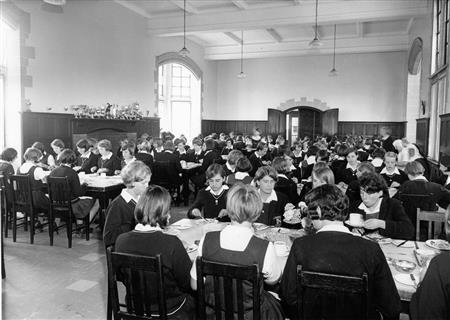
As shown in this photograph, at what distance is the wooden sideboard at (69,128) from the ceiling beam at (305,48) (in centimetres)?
668

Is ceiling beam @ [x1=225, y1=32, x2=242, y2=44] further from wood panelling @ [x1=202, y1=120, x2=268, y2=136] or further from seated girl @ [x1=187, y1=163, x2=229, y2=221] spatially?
seated girl @ [x1=187, y1=163, x2=229, y2=221]

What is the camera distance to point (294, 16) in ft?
37.0

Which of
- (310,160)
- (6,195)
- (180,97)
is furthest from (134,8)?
(6,195)

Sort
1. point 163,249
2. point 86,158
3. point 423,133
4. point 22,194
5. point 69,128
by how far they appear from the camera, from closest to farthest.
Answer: point 163,249, point 22,194, point 86,158, point 69,128, point 423,133

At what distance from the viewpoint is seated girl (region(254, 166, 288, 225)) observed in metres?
3.96

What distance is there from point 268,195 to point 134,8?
9.97 metres

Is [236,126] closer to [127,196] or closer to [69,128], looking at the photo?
[69,128]

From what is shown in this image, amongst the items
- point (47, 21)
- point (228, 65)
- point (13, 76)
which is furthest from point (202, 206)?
point (228, 65)

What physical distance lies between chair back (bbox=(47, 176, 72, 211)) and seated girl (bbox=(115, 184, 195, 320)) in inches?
122

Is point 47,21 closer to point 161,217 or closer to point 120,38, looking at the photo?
point 120,38

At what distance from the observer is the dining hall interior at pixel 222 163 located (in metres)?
2.20

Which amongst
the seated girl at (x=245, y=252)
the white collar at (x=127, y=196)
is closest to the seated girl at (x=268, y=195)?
the white collar at (x=127, y=196)

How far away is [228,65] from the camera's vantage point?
61.6ft

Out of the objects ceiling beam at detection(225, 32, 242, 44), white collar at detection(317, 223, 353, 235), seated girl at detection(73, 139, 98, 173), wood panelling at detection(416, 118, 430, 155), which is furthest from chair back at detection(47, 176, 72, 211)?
ceiling beam at detection(225, 32, 242, 44)
